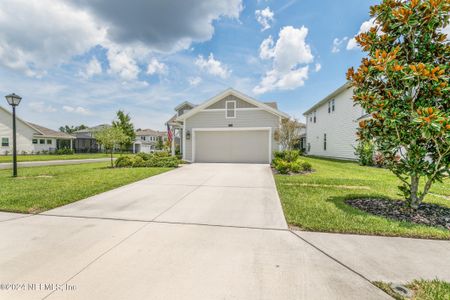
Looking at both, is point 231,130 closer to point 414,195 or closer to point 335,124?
point 335,124

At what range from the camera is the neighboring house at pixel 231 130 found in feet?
44.4

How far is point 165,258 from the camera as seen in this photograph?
248 centimetres

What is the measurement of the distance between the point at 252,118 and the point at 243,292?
40.9 ft

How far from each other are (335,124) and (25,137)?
3740 cm

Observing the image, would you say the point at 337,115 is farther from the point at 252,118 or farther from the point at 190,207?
the point at 190,207

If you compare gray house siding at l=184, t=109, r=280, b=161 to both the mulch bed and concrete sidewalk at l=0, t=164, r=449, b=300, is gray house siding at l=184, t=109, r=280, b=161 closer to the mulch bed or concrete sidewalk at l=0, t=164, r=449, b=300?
the mulch bed

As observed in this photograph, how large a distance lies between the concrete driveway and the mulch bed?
7.26 feet

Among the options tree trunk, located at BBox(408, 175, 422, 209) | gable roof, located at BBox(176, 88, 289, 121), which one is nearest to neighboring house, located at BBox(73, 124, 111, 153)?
gable roof, located at BBox(176, 88, 289, 121)

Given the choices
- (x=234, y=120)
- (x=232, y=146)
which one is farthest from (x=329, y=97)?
(x=232, y=146)

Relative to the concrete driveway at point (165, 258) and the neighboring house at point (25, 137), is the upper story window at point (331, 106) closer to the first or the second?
the concrete driveway at point (165, 258)

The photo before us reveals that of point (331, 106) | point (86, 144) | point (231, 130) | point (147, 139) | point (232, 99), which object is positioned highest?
point (331, 106)

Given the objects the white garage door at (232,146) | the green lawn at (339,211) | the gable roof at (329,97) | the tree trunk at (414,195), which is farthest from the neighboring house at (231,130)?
the tree trunk at (414,195)

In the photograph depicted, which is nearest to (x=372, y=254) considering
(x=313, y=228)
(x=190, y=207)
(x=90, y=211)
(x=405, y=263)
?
(x=405, y=263)

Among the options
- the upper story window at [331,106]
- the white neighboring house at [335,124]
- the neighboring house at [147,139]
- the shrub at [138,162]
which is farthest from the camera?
the neighboring house at [147,139]
